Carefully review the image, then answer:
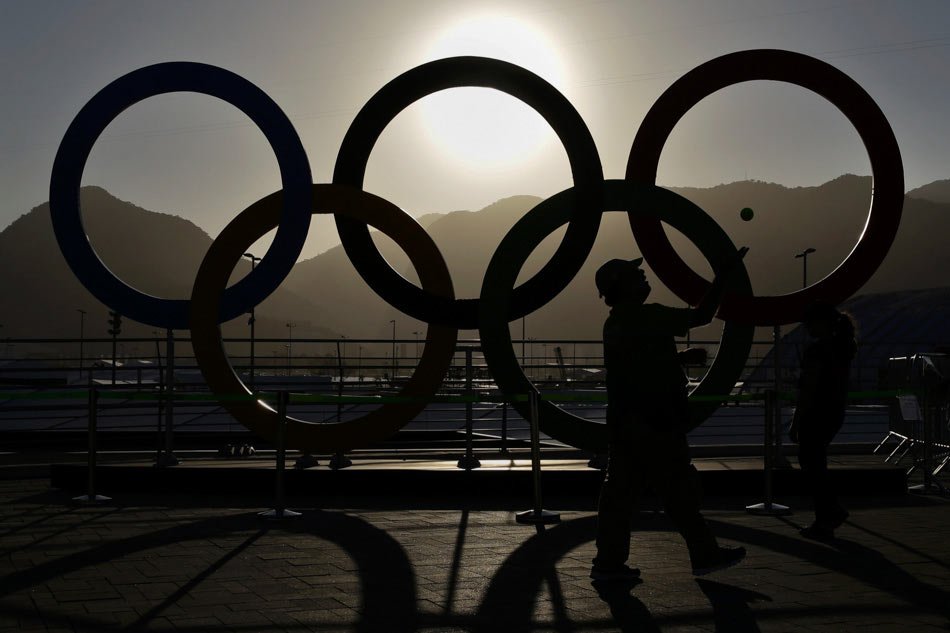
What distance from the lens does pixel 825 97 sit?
972cm

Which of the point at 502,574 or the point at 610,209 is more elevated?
the point at 610,209

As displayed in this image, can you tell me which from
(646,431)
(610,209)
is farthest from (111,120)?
(646,431)

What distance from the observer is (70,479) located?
9211 mm

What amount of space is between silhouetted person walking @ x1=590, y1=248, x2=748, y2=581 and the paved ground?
0.20 m

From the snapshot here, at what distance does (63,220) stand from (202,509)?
387cm

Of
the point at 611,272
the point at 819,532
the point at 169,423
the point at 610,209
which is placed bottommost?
the point at 819,532

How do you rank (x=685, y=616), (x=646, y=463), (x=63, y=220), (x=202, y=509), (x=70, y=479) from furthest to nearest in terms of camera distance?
1. (x=63, y=220)
2. (x=70, y=479)
3. (x=202, y=509)
4. (x=646, y=463)
5. (x=685, y=616)

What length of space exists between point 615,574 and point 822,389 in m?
2.63

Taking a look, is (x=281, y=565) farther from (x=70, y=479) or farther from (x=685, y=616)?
(x=70, y=479)

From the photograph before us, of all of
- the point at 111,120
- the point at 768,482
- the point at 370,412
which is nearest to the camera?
the point at 768,482

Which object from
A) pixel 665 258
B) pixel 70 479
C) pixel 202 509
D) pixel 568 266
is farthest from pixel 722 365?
pixel 70 479

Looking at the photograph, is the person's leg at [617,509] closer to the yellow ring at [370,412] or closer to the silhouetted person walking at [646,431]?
the silhouetted person walking at [646,431]

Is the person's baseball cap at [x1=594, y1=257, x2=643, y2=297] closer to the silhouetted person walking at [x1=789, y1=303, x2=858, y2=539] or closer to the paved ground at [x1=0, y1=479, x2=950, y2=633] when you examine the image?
the paved ground at [x1=0, y1=479, x2=950, y2=633]

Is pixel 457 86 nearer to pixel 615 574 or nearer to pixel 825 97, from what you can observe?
pixel 825 97
